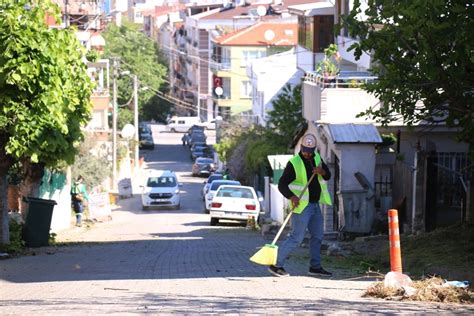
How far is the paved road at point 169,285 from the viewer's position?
991 centimetres

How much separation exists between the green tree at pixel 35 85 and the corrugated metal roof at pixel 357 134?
5.90 metres

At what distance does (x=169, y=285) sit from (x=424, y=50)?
4.37 m

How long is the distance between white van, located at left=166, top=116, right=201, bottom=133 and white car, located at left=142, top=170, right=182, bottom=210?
2215 inches

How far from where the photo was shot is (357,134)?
2291 centimetres

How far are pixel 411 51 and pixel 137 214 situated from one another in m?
31.1

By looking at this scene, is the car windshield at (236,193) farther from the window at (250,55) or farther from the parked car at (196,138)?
the parked car at (196,138)

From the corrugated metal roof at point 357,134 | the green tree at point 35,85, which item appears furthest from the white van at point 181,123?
the green tree at point 35,85

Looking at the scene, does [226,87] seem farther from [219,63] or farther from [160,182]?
[160,182]

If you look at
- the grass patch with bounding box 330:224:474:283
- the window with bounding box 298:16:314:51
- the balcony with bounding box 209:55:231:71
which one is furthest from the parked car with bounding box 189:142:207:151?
the grass patch with bounding box 330:224:474:283

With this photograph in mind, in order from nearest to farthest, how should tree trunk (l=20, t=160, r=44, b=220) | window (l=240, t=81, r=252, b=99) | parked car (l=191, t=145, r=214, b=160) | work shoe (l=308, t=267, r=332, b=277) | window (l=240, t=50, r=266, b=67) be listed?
work shoe (l=308, t=267, r=332, b=277)
tree trunk (l=20, t=160, r=44, b=220)
window (l=240, t=50, r=266, b=67)
parked car (l=191, t=145, r=214, b=160)
window (l=240, t=81, r=252, b=99)

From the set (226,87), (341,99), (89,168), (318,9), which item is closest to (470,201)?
(341,99)

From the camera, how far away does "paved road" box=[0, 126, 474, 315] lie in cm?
991

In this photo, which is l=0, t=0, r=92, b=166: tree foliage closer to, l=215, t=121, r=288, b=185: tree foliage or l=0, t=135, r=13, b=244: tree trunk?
l=0, t=135, r=13, b=244: tree trunk

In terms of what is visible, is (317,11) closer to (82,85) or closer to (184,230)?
(184,230)
